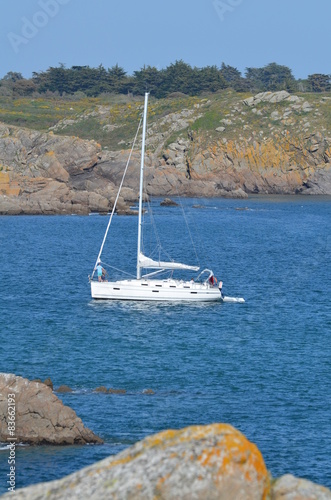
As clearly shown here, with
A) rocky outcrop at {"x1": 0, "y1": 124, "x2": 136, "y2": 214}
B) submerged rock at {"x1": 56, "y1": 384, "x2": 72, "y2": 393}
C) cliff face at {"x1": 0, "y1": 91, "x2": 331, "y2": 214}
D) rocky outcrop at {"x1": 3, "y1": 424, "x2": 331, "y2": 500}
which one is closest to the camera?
rocky outcrop at {"x1": 3, "y1": 424, "x2": 331, "y2": 500}

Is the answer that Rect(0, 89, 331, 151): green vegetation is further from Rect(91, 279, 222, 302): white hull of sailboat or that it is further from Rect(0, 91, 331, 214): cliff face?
Rect(91, 279, 222, 302): white hull of sailboat

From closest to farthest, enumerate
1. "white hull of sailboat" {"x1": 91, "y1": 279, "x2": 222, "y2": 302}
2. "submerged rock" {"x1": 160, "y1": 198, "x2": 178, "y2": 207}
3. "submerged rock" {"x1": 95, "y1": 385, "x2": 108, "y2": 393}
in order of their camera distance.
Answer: "submerged rock" {"x1": 95, "y1": 385, "x2": 108, "y2": 393} → "white hull of sailboat" {"x1": 91, "y1": 279, "x2": 222, "y2": 302} → "submerged rock" {"x1": 160, "y1": 198, "x2": 178, "y2": 207}

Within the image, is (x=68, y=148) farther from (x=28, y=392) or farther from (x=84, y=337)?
(x=28, y=392)

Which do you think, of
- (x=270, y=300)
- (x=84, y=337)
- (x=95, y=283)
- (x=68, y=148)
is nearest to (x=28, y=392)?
(x=84, y=337)

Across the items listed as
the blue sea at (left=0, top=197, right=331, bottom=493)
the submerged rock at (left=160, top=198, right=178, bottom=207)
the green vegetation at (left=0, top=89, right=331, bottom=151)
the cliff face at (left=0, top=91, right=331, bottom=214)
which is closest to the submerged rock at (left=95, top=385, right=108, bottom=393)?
the blue sea at (left=0, top=197, right=331, bottom=493)

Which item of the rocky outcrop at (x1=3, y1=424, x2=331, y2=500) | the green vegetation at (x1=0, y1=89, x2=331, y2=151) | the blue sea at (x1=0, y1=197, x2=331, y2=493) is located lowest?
the blue sea at (x1=0, y1=197, x2=331, y2=493)

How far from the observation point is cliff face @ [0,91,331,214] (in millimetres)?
122938

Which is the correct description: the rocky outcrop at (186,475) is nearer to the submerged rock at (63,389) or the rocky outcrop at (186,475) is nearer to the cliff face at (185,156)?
the submerged rock at (63,389)

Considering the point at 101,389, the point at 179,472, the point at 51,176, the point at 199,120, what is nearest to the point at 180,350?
the point at 101,389

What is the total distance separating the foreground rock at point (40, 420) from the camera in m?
27.3

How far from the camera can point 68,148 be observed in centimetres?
14500

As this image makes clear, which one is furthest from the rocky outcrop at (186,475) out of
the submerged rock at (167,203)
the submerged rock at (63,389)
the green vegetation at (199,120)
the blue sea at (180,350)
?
the green vegetation at (199,120)

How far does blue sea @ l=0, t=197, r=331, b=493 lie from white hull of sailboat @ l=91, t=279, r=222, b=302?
74 centimetres

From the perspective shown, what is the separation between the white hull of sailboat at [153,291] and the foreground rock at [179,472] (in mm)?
45385
